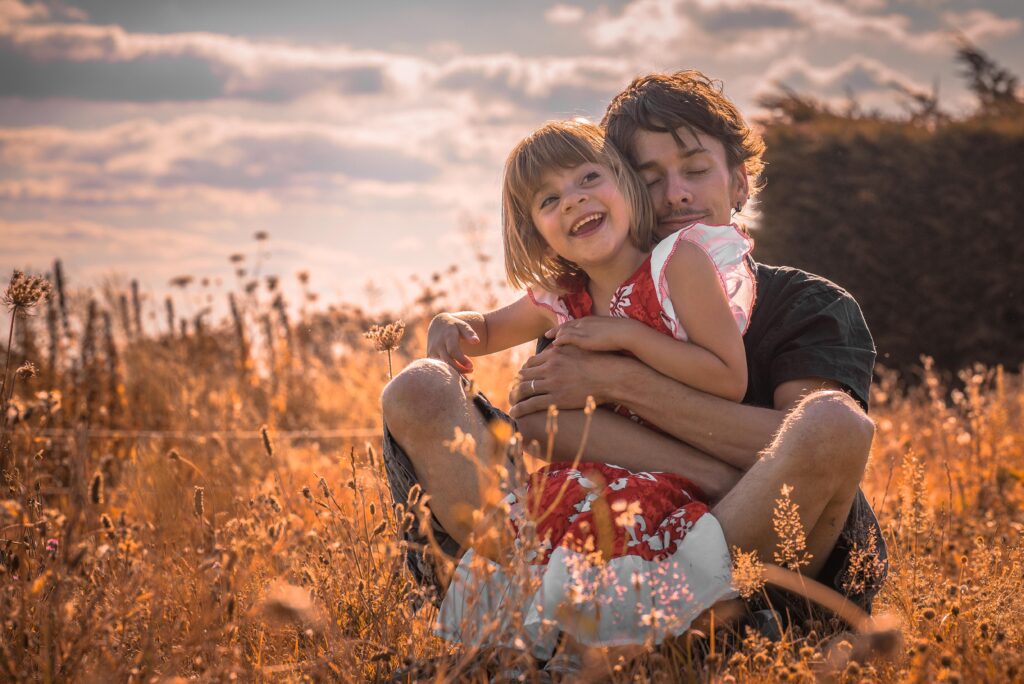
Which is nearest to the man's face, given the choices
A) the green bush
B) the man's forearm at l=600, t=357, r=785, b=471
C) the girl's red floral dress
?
the girl's red floral dress

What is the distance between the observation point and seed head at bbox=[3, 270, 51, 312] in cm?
237

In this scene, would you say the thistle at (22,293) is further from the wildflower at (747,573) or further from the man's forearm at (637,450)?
the wildflower at (747,573)

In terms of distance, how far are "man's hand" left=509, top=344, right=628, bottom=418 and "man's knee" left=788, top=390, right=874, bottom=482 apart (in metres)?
0.67

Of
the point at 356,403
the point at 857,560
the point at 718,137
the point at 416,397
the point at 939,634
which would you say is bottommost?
the point at 356,403

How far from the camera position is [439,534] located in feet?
9.35

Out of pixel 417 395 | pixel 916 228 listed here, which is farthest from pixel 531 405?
pixel 916 228

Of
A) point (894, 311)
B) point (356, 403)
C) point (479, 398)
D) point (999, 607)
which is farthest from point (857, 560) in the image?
point (894, 311)

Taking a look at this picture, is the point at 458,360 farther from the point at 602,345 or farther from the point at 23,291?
the point at 23,291

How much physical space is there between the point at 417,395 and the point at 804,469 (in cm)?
110

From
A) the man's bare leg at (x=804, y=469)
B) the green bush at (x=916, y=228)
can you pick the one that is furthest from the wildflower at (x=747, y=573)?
the green bush at (x=916, y=228)

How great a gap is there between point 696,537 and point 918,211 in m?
8.65

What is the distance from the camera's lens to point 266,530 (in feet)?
8.61

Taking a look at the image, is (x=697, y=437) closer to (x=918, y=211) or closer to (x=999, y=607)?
(x=999, y=607)

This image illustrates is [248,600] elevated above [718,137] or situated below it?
below
